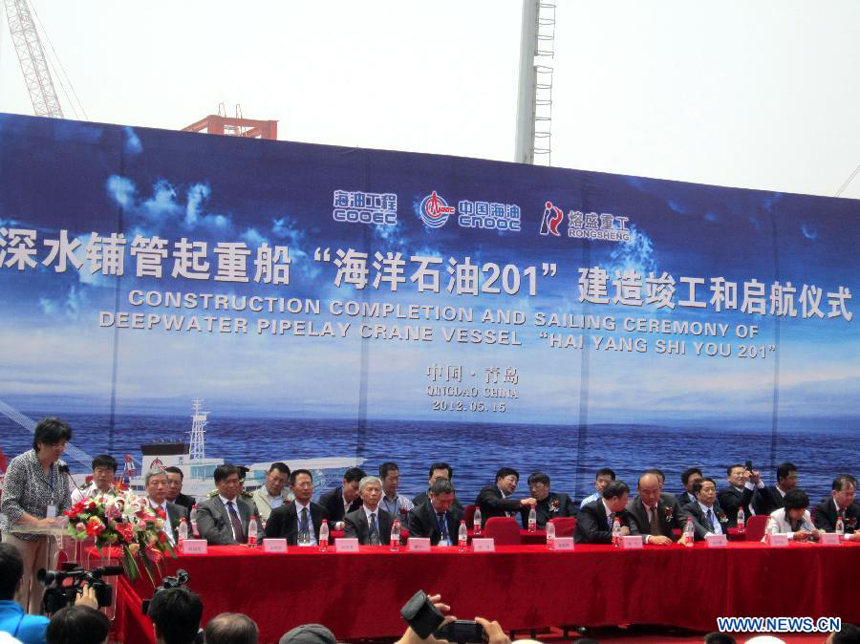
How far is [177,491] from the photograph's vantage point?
23.0 feet

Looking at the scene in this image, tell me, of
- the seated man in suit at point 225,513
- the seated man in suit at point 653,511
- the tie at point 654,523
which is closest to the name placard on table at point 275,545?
the seated man in suit at point 225,513

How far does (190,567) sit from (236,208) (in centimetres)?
351

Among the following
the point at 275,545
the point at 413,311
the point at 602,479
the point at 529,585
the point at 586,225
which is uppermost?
the point at 586,225

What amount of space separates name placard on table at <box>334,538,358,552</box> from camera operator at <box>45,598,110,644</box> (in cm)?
278

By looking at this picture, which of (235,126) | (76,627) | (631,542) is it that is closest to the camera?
(76,627)

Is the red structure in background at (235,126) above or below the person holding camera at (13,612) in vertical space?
above

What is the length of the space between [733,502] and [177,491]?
178 inches

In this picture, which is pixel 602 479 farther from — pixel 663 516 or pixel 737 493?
pixel 663 516

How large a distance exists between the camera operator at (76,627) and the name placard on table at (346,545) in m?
2.78

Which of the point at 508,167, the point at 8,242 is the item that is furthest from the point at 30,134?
the point at 508,167

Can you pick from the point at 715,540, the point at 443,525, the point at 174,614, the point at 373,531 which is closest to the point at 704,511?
the point at 715,540

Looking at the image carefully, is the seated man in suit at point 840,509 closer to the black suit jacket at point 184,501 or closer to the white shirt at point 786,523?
the white shirt at point 786,523

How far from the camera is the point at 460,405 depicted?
335 inches

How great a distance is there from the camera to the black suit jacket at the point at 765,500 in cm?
881
